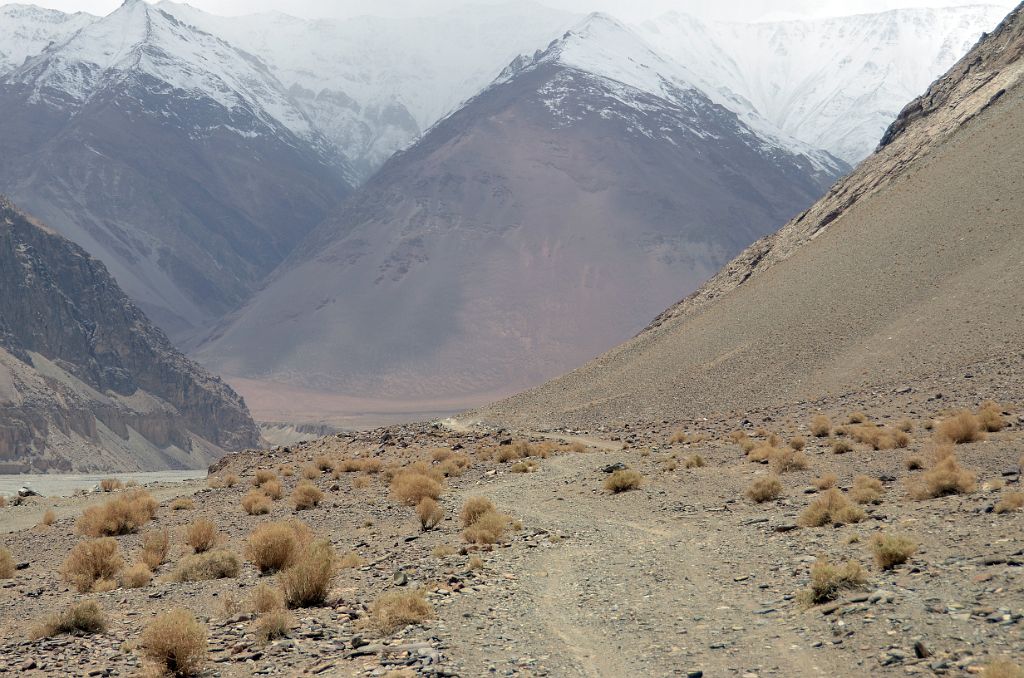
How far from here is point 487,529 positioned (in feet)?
61.8

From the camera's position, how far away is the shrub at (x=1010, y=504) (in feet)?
48.4

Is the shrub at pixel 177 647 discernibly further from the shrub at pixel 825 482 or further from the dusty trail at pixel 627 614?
the shrub at pixel 825 482

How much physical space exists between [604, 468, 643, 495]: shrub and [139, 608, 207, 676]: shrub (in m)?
13.0

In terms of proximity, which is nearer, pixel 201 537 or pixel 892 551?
pixel 892 551

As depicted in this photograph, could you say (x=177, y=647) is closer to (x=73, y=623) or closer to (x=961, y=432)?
(x=73, y=623)

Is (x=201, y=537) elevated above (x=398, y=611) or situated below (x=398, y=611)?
above

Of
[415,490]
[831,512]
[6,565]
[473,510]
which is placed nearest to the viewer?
[831,512]

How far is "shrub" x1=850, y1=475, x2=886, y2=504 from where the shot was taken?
57.6ft

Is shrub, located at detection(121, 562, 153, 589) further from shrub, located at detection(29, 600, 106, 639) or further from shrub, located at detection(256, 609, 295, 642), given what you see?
shrub, located at detection(256, 609, 295, 642)

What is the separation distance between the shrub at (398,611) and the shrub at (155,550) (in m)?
6.43

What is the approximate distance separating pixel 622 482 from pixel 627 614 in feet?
34.2

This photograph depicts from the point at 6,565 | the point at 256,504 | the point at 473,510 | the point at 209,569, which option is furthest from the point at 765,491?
the point at 6,565

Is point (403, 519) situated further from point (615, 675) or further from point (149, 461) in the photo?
point (149, 461)

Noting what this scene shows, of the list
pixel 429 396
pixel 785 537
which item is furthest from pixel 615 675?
pixel 429 396
